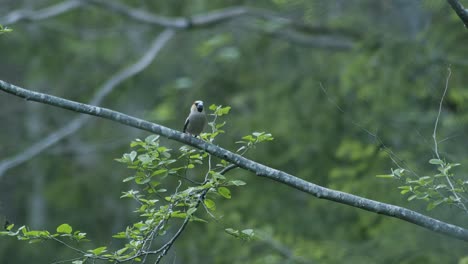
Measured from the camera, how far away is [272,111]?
13586 mm

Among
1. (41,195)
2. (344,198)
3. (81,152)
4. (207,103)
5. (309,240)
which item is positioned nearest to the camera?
(344,198)

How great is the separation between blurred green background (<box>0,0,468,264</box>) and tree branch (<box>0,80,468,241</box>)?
216cm

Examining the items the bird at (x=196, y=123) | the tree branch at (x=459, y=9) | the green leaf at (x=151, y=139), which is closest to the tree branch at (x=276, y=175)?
the green leaf at (x=151, y=139)

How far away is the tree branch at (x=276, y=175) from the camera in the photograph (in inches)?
206

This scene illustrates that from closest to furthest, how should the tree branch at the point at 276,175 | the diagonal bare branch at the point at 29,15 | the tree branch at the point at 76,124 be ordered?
the tree branch at the point at 276,175 < the tree branch at the point at 76,124 < the diagonal bare branch at the point at 29,15

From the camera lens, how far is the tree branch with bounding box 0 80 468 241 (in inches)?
206

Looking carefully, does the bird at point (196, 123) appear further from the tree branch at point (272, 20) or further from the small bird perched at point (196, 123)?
the tree branch at point (272, 20)

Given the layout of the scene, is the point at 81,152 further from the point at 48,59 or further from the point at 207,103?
the point at 207,103

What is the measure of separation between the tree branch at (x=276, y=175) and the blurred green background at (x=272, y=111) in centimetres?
216

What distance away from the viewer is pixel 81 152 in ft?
56.0

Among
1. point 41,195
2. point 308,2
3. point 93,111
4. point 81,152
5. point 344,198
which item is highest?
point 93,111

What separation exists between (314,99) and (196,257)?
3.51 metres

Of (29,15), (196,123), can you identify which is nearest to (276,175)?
(196,123)

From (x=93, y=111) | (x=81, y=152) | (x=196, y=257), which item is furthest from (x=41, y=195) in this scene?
A: (x=93, y=111)
